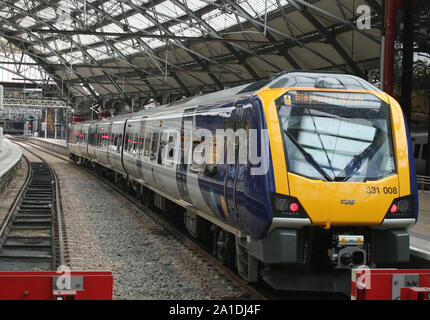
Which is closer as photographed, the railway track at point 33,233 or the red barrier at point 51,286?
the red barrier at point 51,286

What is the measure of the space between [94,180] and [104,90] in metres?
32.7

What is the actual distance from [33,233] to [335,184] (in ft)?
28.6

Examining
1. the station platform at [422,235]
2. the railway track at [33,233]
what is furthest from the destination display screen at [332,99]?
the railway track at [33,233]

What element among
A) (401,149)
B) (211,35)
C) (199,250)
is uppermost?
(211,35)

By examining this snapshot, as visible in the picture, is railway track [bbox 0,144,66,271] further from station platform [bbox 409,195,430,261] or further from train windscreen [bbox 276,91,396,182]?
station platform [bbox 409,195,430,261]

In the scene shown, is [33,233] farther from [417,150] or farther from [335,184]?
[417,150]

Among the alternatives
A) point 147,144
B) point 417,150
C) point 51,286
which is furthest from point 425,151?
point 51,286

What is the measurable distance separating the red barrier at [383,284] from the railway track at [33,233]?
582cm

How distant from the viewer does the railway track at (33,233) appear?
1080 cm

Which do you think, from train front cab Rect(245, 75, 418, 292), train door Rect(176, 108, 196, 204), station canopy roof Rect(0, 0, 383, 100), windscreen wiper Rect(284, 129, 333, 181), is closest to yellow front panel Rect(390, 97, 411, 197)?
train front cab Rect(245, 75, 418, 292)

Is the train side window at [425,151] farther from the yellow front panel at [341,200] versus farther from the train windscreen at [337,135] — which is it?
the yellow front panel at [341,200]

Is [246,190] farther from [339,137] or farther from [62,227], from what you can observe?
[62,227]

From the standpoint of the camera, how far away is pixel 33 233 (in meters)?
13.9
